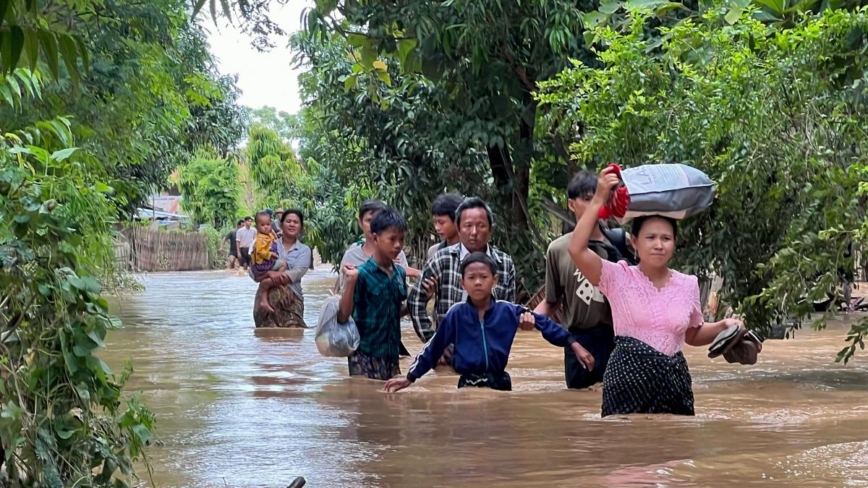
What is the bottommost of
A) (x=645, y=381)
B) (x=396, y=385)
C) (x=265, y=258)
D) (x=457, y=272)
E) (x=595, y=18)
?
(x=396, y=385)

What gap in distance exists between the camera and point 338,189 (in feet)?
104

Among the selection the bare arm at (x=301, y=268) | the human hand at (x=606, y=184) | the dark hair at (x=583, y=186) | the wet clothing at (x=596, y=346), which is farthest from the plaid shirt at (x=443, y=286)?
the bare arm at (x=301, y=268)

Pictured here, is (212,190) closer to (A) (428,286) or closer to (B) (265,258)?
(B) (265,258)

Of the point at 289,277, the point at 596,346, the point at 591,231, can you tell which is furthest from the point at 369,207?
the point at 289,277

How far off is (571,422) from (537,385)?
2.12 m

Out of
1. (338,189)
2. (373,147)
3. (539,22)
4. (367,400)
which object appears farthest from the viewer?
(338,189)

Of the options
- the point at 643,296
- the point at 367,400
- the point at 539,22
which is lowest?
the point at 367,400

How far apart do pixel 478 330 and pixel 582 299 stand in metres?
0.68

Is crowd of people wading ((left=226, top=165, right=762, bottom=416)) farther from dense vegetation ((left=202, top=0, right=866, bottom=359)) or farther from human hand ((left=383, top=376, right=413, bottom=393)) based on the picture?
dense vegetation ((left=202, top=0, right=866, bottom=359))

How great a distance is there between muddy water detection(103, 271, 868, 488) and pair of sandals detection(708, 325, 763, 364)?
0.42 metres

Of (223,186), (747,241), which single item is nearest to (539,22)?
(747,241)

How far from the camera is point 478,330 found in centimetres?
813

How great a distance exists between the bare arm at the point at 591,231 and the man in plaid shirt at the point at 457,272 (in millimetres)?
2548

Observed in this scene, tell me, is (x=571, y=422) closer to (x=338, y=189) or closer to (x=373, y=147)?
(x=373, y=147)
